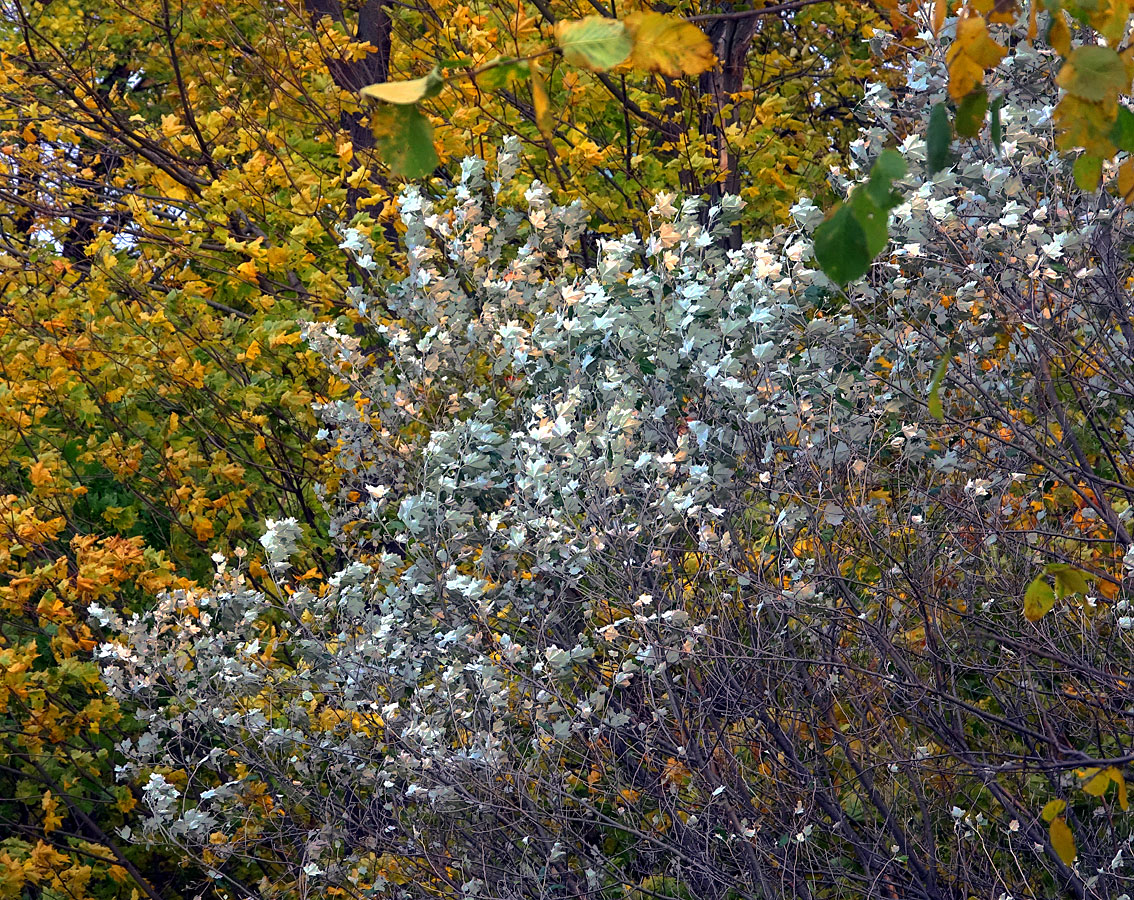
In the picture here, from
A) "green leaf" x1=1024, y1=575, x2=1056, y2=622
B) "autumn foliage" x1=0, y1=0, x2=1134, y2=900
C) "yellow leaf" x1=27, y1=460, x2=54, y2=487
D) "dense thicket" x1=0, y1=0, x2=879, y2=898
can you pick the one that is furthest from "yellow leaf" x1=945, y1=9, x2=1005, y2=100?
"yellow leaf" x1=27, y1=460, x2=54, y2=487

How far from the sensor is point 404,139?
4.37ft

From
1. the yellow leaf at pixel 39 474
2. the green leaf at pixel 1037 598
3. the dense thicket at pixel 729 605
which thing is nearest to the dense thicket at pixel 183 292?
the yellow leaf at pixel 39 474

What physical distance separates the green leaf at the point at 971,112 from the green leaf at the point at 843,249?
26 centimetres

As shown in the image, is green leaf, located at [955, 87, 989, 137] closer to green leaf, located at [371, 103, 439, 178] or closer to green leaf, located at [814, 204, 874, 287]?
green leaf, located at [814, 204, 874, 287]

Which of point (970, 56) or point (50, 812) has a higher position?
point (970, 56)

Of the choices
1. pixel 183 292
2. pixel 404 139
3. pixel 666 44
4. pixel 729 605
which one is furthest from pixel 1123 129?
pixel 183 292

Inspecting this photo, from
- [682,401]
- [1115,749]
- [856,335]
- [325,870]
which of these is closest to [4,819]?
[325,870]

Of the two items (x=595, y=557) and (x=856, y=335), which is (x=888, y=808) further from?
(x=856, y=335)

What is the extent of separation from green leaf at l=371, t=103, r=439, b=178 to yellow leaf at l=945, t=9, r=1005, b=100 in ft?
1.98

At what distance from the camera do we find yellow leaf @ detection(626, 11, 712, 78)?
130 cm

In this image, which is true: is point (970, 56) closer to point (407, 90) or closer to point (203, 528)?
point (407, 90)

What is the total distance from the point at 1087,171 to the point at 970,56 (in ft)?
1.09

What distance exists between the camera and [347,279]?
5691 mm

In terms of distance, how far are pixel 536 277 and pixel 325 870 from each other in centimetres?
210
